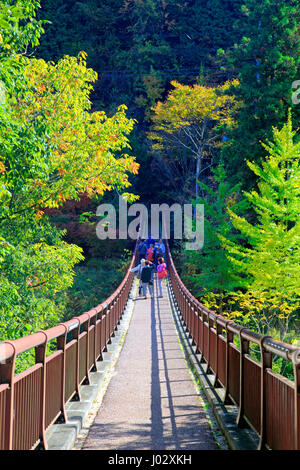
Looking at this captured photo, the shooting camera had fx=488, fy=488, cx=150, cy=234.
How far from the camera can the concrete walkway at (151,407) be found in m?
5.38

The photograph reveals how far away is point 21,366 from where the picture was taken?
12766mm

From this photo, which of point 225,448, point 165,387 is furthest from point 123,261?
point 225,448

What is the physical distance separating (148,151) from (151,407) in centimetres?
4100

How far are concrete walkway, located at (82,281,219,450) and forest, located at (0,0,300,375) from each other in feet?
9.78

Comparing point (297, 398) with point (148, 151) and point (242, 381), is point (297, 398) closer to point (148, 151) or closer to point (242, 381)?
point (242, 381)

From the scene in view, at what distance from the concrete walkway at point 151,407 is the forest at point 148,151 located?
298 centimetres

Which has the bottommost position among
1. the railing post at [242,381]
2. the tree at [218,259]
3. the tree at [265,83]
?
the railing post at [242,381]

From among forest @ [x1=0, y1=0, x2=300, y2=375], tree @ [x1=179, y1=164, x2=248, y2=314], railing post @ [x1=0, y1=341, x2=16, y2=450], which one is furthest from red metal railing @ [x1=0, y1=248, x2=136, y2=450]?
tree @ [x1=179, y1=164, x2=248, y2=314]

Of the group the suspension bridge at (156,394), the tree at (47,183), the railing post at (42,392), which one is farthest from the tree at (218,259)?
the railing post at (42,392)

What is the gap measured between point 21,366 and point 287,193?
10.7m

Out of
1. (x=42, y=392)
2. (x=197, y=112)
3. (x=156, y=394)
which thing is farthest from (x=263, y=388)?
(x=197, y=112)

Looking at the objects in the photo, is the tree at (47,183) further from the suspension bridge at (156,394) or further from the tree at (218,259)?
the tree at (218,259)

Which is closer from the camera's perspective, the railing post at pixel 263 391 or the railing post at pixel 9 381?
the railing post at pixel 9 381

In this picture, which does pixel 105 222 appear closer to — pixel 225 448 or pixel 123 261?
pixel 123 261
